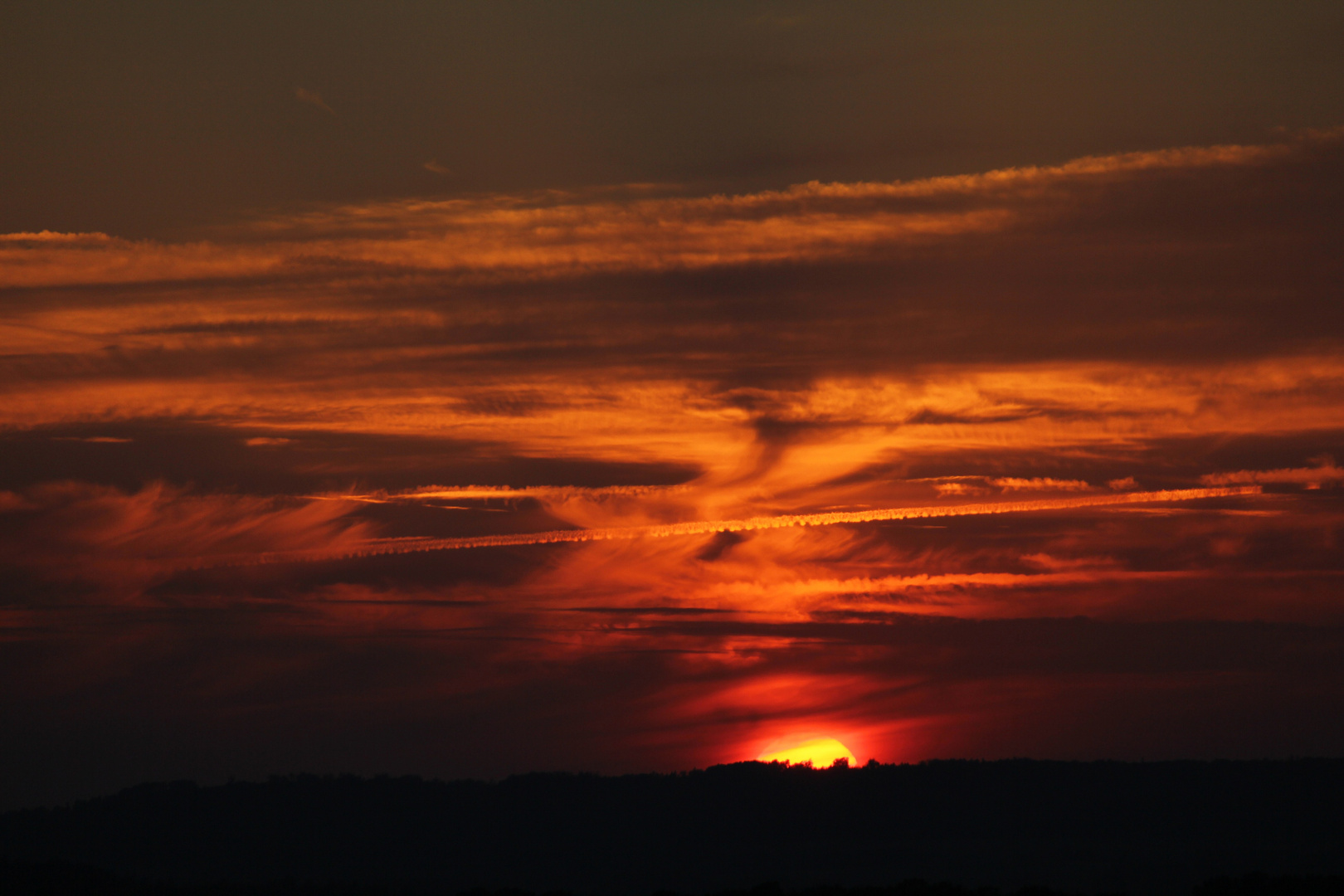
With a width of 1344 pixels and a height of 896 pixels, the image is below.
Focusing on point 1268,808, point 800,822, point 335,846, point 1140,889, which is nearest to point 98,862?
point 335,846

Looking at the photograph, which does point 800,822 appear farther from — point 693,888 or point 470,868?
point 470,868

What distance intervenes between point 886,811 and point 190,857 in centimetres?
7159

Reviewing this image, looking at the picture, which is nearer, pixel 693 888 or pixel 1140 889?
pixel 1140 889

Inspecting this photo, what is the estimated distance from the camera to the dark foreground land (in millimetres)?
121250

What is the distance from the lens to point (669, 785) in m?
162

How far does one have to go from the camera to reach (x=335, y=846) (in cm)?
15700

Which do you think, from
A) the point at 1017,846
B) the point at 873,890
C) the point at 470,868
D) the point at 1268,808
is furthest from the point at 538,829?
the point at 1268,808

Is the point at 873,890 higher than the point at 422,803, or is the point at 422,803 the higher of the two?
the point at 422,803

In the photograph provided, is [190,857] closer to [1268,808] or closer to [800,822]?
[800,822]

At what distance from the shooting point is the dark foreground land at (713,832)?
398 ft

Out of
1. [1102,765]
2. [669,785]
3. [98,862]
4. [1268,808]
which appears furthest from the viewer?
[669,785]

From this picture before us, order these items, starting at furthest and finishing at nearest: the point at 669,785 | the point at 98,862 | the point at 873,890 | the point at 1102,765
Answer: the point at 669,785 < the point at 1102,765 < the point at 98,862 < the point at 873,890

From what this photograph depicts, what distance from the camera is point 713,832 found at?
15288 cm

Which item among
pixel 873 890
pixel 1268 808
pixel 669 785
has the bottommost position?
pixel 873 890
